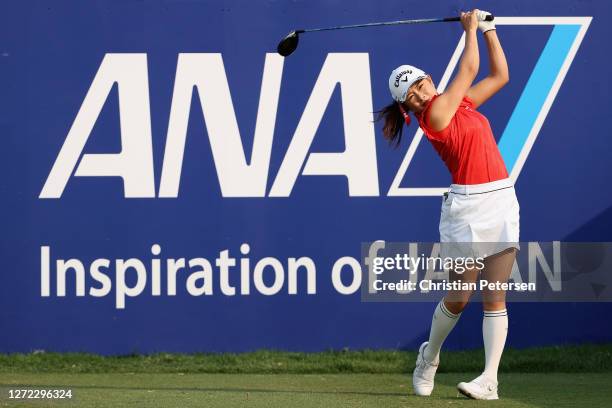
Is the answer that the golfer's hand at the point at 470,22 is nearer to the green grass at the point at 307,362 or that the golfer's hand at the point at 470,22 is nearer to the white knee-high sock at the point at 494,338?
the white knee-high sock at the point at 494,338

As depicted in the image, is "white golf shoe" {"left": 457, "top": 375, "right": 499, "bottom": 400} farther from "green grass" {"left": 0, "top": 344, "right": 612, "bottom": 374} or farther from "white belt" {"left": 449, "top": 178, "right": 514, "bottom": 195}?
"green grass" {"left": 0, "top": 344, "right": 612, "bottom": 374}

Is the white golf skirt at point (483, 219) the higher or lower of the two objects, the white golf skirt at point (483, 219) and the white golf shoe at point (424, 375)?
the higher

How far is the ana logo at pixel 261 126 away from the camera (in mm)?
6891

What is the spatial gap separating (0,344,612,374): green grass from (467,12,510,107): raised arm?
1920 millimetres

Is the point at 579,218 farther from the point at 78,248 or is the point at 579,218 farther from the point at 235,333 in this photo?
the point at 78,248

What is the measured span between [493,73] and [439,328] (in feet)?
4.16

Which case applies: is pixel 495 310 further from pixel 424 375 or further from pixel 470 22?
pixel 470 22

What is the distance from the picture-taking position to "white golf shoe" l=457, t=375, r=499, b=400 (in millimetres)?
5137

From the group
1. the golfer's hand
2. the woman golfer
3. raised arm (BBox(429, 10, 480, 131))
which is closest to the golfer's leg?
the woman golfer

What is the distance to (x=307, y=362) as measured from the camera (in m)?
6.81

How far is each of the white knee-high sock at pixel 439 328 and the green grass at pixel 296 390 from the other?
22 centimetres

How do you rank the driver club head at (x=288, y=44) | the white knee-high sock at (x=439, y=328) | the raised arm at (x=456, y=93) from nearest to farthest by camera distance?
the raised arm at (x=456, y=93) → the white knee-high sock at (x=439, y=328) → the driver club head at (x=288, y=44)

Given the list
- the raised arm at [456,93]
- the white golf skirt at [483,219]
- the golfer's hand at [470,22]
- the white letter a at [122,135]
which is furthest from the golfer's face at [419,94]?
the white letter a at [122,135]

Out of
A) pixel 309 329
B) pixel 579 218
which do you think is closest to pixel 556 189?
pixel 579 218
